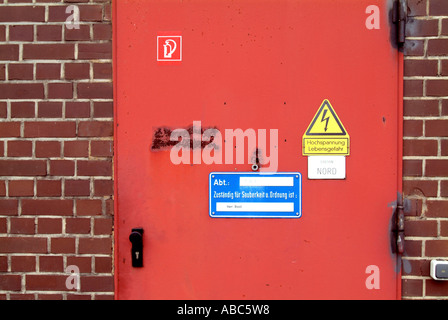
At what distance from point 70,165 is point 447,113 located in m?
2.06

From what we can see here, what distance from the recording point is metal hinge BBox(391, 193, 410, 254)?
1.84 metres

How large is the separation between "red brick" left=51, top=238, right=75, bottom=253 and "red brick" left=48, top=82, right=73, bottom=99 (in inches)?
31.2

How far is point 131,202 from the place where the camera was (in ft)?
6.32

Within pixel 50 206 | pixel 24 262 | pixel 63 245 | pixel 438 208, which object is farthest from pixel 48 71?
pixel 438 208

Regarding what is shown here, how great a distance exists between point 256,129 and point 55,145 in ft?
3.64

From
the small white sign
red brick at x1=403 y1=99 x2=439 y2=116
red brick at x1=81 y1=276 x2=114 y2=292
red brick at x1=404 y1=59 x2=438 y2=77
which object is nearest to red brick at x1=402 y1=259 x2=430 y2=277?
the small white sign

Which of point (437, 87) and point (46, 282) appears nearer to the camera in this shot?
point (437, 87)

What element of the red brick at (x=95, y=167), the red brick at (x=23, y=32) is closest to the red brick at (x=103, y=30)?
the red brick at (x=23, y=32)

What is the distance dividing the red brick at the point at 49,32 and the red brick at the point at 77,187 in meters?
0.79

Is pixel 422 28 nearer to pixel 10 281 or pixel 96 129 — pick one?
pixel 96 129

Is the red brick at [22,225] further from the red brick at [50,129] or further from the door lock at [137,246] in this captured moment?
the door lock at [137,246]

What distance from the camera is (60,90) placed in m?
1.95
